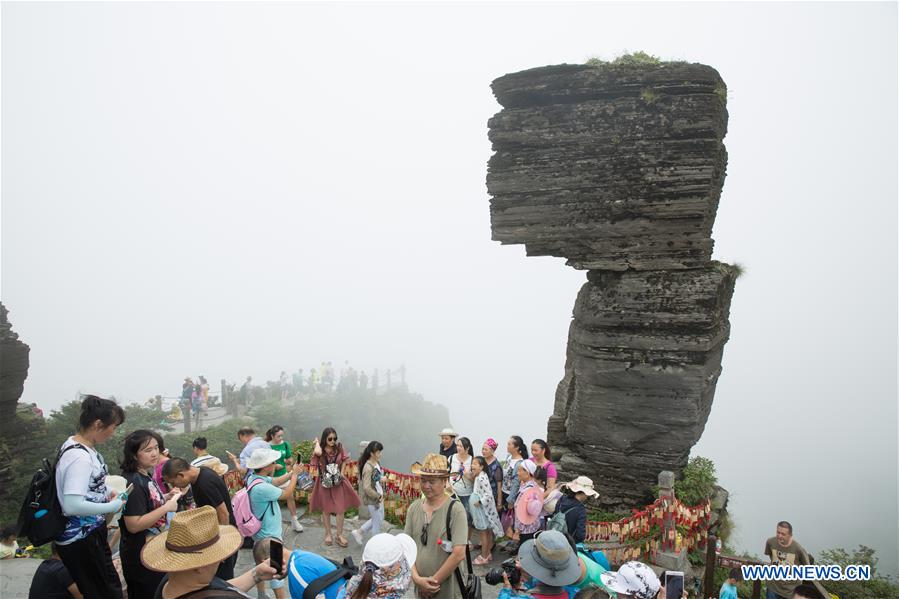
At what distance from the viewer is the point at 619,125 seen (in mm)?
10906

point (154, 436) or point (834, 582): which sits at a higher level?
point (154, 436)

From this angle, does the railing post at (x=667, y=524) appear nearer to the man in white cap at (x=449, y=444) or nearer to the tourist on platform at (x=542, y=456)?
the tourist on platform at (x=542, y=456)

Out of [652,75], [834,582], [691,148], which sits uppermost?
[652,75]

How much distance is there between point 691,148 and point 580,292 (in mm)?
3798

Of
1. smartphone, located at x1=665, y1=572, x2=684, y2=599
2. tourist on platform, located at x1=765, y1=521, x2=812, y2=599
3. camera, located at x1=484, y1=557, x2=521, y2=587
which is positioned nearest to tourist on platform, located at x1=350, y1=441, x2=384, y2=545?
camera, located at x1=484, y1=557, x2=521, y2=587

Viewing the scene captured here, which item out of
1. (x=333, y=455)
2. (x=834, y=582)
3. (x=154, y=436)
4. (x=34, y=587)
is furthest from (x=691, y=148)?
(x=34, y=587)

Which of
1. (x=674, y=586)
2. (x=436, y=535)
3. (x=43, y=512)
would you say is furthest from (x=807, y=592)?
(x=43, y=512)

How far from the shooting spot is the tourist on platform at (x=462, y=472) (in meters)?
8.14

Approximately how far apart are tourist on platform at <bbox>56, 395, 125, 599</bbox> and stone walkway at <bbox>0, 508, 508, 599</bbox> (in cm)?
261

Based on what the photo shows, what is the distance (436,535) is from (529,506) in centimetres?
277

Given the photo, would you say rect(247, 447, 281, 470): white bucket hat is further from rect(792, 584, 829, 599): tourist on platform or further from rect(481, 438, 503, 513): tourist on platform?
rect(792, 584, 829, 599): tourist on platform

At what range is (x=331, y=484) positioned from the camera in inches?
328

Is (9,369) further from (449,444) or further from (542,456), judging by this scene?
(542,456)

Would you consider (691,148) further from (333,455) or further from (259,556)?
Result: (259,556)
